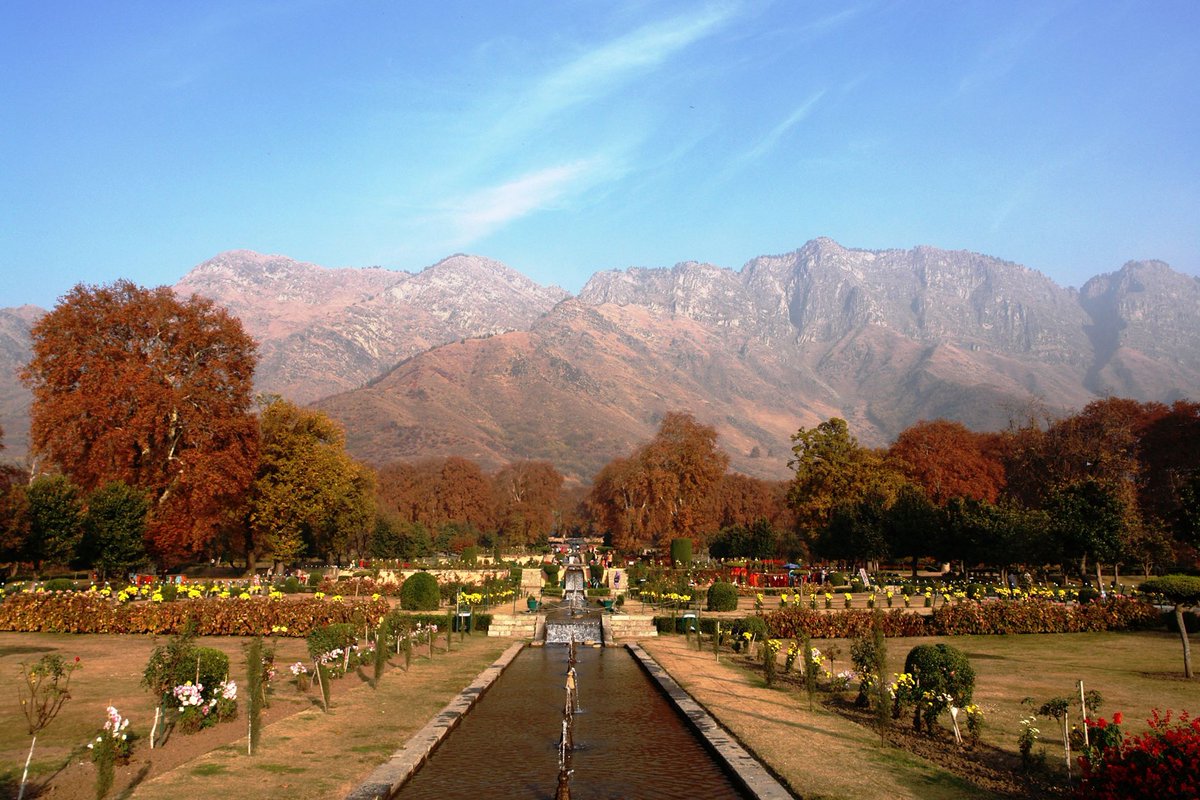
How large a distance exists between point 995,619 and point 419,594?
2068cm

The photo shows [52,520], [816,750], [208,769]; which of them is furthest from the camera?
[52,520]

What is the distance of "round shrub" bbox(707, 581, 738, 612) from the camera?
1299 inches

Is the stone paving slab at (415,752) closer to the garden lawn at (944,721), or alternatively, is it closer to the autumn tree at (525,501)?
the garden lawn at (944,721)

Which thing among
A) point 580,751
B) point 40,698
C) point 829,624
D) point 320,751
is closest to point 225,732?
point 320,751

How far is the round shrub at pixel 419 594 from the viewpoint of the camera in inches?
1243

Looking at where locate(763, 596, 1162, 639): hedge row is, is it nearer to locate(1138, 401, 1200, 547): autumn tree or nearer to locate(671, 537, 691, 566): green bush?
locate(671, 537, 691, 566): green bush

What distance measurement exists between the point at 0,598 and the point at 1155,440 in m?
84.2

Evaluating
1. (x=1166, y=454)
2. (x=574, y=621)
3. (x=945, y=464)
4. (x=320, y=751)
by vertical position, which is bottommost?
(x=574, y=621)

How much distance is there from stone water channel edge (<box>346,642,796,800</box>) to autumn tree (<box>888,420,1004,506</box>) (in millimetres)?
61865

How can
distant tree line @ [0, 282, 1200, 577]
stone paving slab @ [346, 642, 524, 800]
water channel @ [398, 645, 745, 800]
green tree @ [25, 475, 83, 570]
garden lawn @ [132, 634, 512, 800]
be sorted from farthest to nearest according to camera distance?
1. distant tree line @ [0, 282, 1200, 577]
2. green tree @ [25, 475, 83, 570]
3. water channel @ [398, 645, 745, 800]
4. stone paving slab @ [346, 642, 524, 800]
5. garden lawn @ [132, 634, 512, 800]

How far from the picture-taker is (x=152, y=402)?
133 ft

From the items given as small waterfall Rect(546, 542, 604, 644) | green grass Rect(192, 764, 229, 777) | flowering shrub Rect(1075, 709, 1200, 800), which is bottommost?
small waterfall Rect(546, 542, 604, 644)

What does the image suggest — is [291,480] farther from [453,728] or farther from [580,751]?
[580,751]

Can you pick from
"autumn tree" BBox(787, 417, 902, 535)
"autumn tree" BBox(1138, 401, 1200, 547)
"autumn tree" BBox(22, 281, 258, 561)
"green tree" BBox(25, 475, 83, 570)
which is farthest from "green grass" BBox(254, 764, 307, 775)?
"autumn tree" BBox(1138, 401, 1200, 547)
